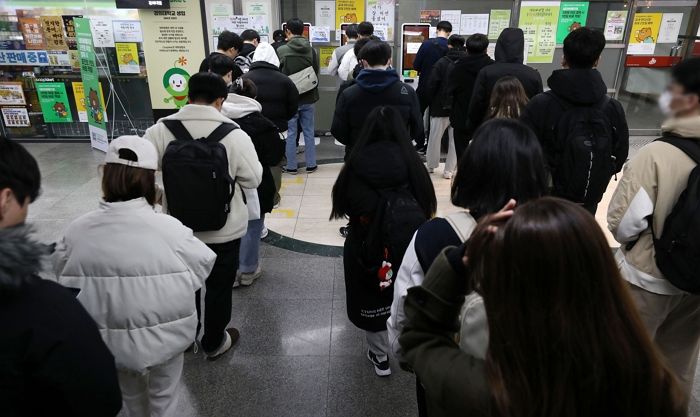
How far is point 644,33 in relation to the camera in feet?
24.1

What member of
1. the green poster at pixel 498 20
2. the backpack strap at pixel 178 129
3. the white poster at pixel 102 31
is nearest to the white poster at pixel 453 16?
the green poster at pixel 498 20

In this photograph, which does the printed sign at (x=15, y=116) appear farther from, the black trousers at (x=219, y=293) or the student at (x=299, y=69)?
the black trousers at (x=219, y=293)

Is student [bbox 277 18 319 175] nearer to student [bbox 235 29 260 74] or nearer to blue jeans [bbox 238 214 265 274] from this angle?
student [bbox 235 29 260 74]

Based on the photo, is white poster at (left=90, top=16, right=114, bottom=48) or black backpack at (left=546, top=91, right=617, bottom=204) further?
white poster at (left=90, top=16, right=114, bottom=48)

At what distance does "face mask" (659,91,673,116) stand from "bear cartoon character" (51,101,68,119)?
25.1 feet

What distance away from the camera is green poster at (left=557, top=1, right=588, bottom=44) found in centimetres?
704

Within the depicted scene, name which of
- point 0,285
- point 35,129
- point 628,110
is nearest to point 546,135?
point 0,285

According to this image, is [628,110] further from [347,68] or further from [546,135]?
[546,135]

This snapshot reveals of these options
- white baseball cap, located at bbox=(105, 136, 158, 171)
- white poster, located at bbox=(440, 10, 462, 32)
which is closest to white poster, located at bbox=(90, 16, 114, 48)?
white poster, located at bbox=(440, 10, 462, 32)

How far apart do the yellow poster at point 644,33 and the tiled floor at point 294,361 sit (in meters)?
6.15

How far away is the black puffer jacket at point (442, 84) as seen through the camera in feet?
16.6

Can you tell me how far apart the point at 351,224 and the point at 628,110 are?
24.6 feet

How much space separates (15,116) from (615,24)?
9230mm

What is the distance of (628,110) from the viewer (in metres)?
→ 7.97
